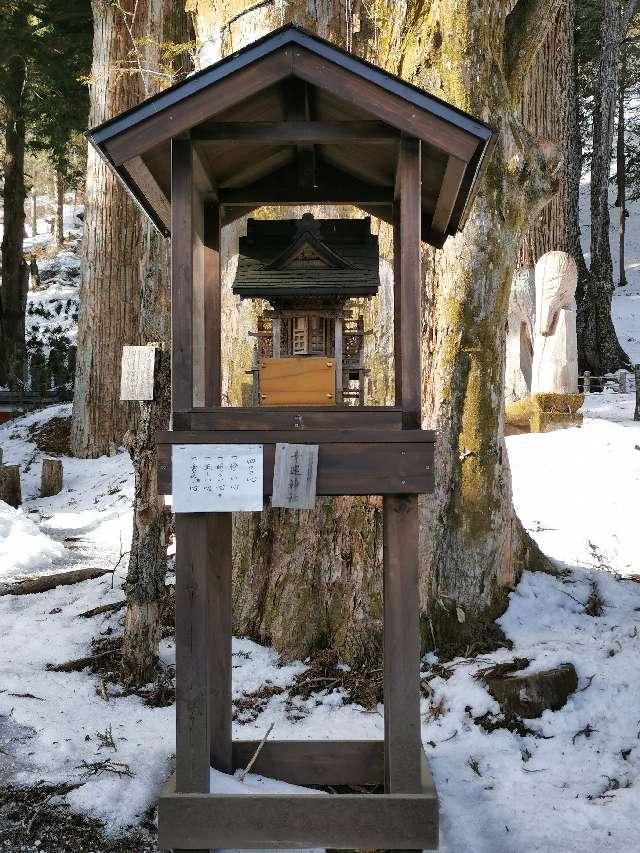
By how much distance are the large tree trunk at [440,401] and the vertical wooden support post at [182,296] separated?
1.91 m

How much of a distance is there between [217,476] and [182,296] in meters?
0.68

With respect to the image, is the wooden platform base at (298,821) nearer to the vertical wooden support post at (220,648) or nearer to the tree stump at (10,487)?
the vertical wooden support post at (220,648)

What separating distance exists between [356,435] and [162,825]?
5.31 feet

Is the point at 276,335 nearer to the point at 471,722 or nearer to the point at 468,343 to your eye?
the point at 468,343

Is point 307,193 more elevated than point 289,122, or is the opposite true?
point 289,122

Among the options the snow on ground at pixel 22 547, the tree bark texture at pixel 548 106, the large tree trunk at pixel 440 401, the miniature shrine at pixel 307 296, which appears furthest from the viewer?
the tree bark texture at pixel 548 106

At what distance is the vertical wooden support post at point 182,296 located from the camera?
9.75ft

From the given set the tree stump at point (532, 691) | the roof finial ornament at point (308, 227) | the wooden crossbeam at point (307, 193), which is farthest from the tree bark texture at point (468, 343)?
the roof finial ornament at point (308, 227)

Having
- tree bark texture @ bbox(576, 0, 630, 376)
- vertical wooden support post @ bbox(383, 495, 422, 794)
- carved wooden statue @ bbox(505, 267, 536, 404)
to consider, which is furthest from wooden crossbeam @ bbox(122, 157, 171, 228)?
tree bark texture @ bbox(576, 0, 630, 376)

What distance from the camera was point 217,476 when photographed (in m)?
2.94

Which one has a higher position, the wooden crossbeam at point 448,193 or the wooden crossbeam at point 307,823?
the wooden crossbeam at point 448,193

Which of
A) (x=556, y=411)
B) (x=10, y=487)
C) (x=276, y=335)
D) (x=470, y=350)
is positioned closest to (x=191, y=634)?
(x=276, y=335)

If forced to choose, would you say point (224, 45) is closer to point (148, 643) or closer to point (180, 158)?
point (180, 158)

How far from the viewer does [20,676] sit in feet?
15.5
